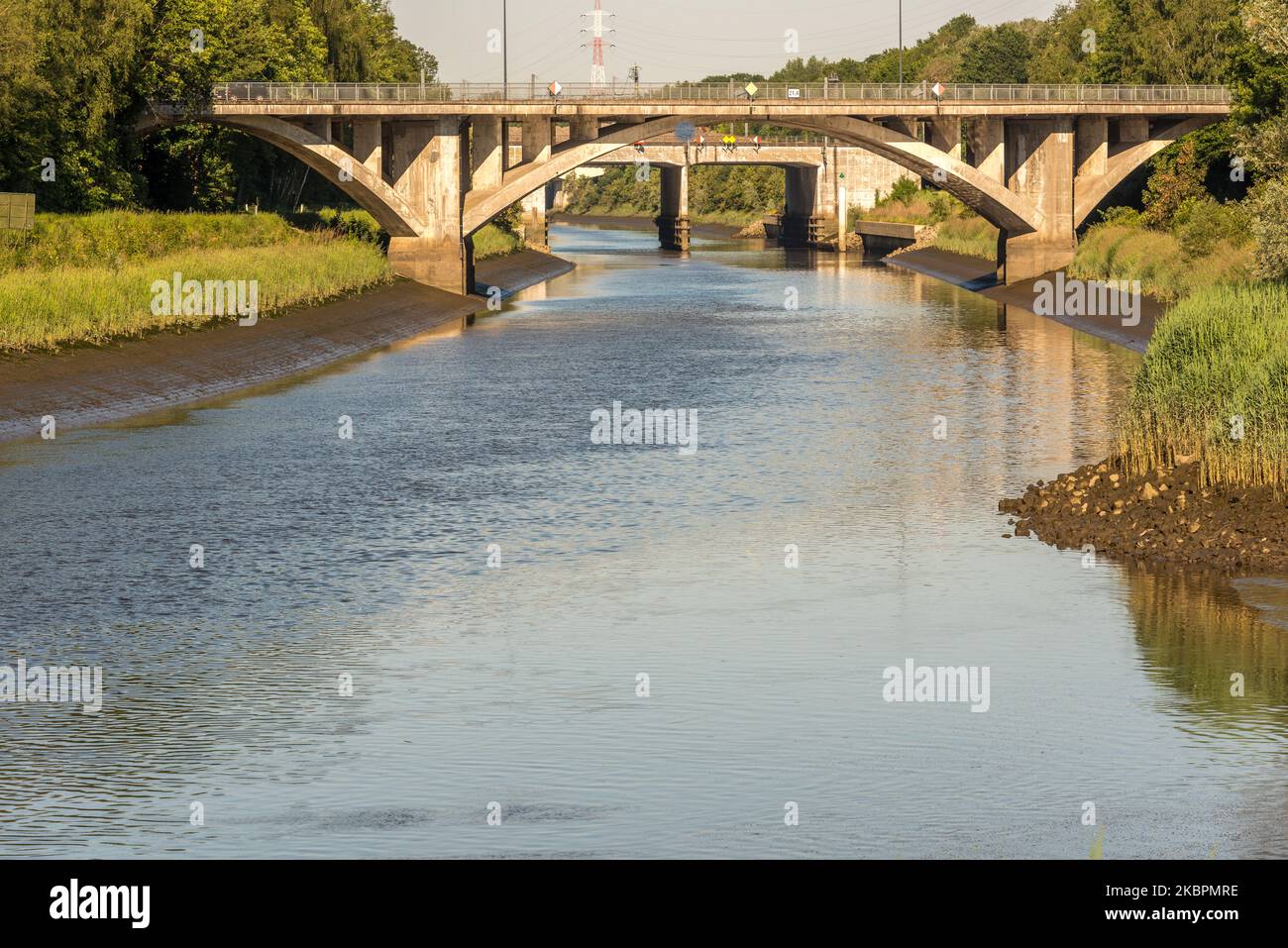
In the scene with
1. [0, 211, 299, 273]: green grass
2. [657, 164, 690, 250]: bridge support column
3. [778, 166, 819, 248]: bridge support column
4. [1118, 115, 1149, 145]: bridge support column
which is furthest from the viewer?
[778, 166, 819, 248]: bridge support column

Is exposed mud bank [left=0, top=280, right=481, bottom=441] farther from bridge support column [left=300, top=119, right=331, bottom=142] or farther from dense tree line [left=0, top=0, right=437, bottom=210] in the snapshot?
bridge support column [left=300, top=119, right=331, bottom=142]

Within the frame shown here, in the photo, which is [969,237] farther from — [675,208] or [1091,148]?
[675,208]

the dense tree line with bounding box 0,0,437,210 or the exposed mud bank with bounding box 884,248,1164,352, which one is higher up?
the dense tree line with bounding box 0,0,437,210

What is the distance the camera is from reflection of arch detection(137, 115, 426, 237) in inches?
3575

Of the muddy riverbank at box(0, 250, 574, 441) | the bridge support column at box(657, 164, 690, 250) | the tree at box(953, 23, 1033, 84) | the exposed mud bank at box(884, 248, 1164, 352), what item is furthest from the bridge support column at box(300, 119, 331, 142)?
the tree at box(953, 23, 1033, 84)

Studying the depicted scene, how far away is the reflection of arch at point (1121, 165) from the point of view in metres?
104

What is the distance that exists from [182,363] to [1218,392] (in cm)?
3013

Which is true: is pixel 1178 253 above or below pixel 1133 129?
below

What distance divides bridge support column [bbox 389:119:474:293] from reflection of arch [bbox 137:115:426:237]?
695 millimetres

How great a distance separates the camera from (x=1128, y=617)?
923 inches

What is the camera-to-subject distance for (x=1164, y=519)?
2781 cm

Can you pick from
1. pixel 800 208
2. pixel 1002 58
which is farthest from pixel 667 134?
pixel 1002 58

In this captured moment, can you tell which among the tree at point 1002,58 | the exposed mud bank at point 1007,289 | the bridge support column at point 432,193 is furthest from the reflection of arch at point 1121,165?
the tree at point 1002,58
